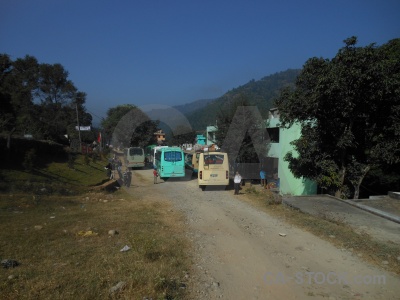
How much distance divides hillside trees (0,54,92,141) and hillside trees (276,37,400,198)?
3008cm

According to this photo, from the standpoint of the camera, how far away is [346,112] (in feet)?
34.7

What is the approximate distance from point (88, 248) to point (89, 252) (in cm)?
28

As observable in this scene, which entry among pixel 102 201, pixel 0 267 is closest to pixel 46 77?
pixel 102 201

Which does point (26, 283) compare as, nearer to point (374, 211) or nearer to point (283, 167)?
point (374, 211)

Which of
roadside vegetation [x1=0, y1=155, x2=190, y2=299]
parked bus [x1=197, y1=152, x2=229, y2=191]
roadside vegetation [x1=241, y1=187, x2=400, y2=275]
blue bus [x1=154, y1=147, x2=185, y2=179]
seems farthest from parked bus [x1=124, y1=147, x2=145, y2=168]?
roadside vegetation [x1=241, y1=187, x2=400, y2=275]

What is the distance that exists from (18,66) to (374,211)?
47.4 metres

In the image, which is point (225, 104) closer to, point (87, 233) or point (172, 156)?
point (172, 156)

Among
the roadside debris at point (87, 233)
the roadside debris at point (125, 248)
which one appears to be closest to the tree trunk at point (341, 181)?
the roadside debris at point (125, 248)

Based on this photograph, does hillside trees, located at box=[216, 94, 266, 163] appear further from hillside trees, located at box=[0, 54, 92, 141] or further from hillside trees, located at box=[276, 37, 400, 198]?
hillside trees, located at box=[0, 54, 92, 141]

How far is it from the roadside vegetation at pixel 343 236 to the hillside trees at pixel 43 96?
31181mm

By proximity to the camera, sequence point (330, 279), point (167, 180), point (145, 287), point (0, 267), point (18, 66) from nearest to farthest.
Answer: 1. point (145, 287)
2. point (330, 279)
3. point (0, 267)
4. point (167, 180)
5. point (18, 66)

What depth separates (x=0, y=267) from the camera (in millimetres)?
5160

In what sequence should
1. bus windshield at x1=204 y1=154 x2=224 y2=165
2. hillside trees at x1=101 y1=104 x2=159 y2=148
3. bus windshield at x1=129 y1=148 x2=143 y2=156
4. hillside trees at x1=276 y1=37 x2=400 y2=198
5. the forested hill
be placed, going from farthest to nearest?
hillside trees at x1=101 y1=104 x2=159 y2=148, bus windshield at x1=129 y1=148 x2=143 y2=156, the forested hill, bus windshield at x1=204 y1=154 x2=224 y2=165, hillside trees at x1=276 y1=37 x2=400 y2=198

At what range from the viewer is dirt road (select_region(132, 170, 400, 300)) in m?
4.42
